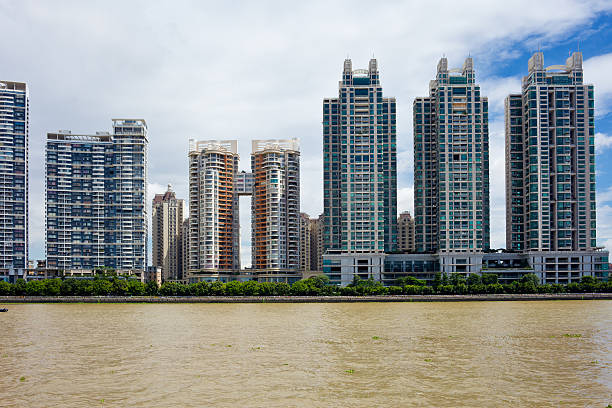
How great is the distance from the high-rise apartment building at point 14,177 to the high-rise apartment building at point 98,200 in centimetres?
474

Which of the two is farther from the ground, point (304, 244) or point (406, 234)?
point (406, 234)

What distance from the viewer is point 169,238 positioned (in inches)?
5871

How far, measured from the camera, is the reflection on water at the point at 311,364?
20156mm

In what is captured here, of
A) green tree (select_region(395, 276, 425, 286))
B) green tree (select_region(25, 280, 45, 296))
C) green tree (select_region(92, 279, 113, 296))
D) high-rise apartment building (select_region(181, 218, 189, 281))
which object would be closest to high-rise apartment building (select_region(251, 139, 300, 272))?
green tree (select_region(395, 276, 425, 286))

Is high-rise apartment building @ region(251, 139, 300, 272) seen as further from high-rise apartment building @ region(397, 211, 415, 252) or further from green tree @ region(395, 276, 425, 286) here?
high-rise apartment building @ region(397, 211, 415, 252)

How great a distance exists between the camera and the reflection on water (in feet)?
66.1

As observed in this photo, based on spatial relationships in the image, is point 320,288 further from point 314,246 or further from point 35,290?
point 314,246

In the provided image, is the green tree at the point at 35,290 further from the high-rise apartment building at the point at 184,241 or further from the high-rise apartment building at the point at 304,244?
the high-rise apartment building at the point at 304,244

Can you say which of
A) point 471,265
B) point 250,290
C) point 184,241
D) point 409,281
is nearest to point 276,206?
point 250,290

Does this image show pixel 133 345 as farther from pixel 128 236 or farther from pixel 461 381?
pixel 128 236

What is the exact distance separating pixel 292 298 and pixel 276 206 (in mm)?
29392

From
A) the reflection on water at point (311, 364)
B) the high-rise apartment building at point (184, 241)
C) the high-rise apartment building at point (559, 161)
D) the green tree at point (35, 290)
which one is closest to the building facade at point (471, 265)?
the high-rise apartment building at point (559, 161)

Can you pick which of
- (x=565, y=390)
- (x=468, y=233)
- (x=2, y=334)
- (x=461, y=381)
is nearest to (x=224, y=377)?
(x=461, y=381)

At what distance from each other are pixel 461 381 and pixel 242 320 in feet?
99.5
